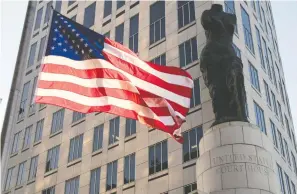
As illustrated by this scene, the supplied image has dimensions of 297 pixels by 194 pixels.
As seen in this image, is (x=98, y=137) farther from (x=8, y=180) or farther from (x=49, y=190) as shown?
(x=8, y=180)

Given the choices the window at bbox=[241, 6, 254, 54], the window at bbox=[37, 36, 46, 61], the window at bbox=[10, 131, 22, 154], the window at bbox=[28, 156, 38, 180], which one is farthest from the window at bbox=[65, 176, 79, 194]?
the window at bbox=[241, 6, 254, 54]

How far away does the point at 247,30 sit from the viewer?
128 feet

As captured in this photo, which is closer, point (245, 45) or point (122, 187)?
point (122, 187)

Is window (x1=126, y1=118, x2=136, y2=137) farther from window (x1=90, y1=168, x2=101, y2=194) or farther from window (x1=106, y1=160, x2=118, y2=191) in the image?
window (x1=90, y1=168, x2=101, y2=194)

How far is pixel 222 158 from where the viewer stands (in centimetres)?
1956

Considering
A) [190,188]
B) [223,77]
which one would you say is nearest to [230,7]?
[190,188]

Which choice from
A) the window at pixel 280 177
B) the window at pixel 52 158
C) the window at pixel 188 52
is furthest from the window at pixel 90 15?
the window at pixel 280 177

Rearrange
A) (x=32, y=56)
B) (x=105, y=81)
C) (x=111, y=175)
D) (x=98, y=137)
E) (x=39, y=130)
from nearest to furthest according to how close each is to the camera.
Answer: (x=105, y=81) < (x=111, y=175) < (x=98, y=137) < (x=39, y=130) < (x=32, y=56)

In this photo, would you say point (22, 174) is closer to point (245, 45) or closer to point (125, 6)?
point (125, 6)

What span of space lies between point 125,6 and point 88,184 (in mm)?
16343

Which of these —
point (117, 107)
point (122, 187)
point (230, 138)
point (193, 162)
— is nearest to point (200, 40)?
point (193, 162)

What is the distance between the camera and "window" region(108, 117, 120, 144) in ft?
118

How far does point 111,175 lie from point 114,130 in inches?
144

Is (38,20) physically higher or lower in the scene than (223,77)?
higher
